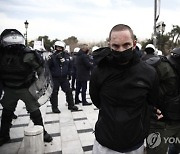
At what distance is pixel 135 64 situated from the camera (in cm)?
173

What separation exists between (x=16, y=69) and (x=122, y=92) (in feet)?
7.59

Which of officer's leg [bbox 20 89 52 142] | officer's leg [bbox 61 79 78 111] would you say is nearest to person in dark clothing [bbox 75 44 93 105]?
officer's leg [bbox 61 79 78 111]

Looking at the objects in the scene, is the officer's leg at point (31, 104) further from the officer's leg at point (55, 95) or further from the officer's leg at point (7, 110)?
the officer's leg at point (55, 95)

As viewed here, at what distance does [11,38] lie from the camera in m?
3.52

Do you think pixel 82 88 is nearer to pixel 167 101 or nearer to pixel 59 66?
pixel 59 66

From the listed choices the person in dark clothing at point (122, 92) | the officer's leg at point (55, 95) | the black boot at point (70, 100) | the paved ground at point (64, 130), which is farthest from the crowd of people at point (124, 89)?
the black boot at point (70, 100)

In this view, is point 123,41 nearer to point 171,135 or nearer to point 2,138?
point 171,135

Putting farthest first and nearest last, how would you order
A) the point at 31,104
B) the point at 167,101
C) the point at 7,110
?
the point at 7,110
the point at 31,104
the point at 167,101

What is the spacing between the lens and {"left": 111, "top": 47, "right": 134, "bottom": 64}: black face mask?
65.4 inches

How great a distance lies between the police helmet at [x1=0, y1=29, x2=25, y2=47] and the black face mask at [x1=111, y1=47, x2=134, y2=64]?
2261 mm

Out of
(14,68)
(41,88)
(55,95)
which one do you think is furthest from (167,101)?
(55,95)

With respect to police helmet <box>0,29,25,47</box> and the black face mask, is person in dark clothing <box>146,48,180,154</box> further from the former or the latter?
police helmet <box>0,29,25,47</box>

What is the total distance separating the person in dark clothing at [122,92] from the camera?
167cm

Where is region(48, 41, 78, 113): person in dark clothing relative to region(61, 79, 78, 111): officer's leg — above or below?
above
